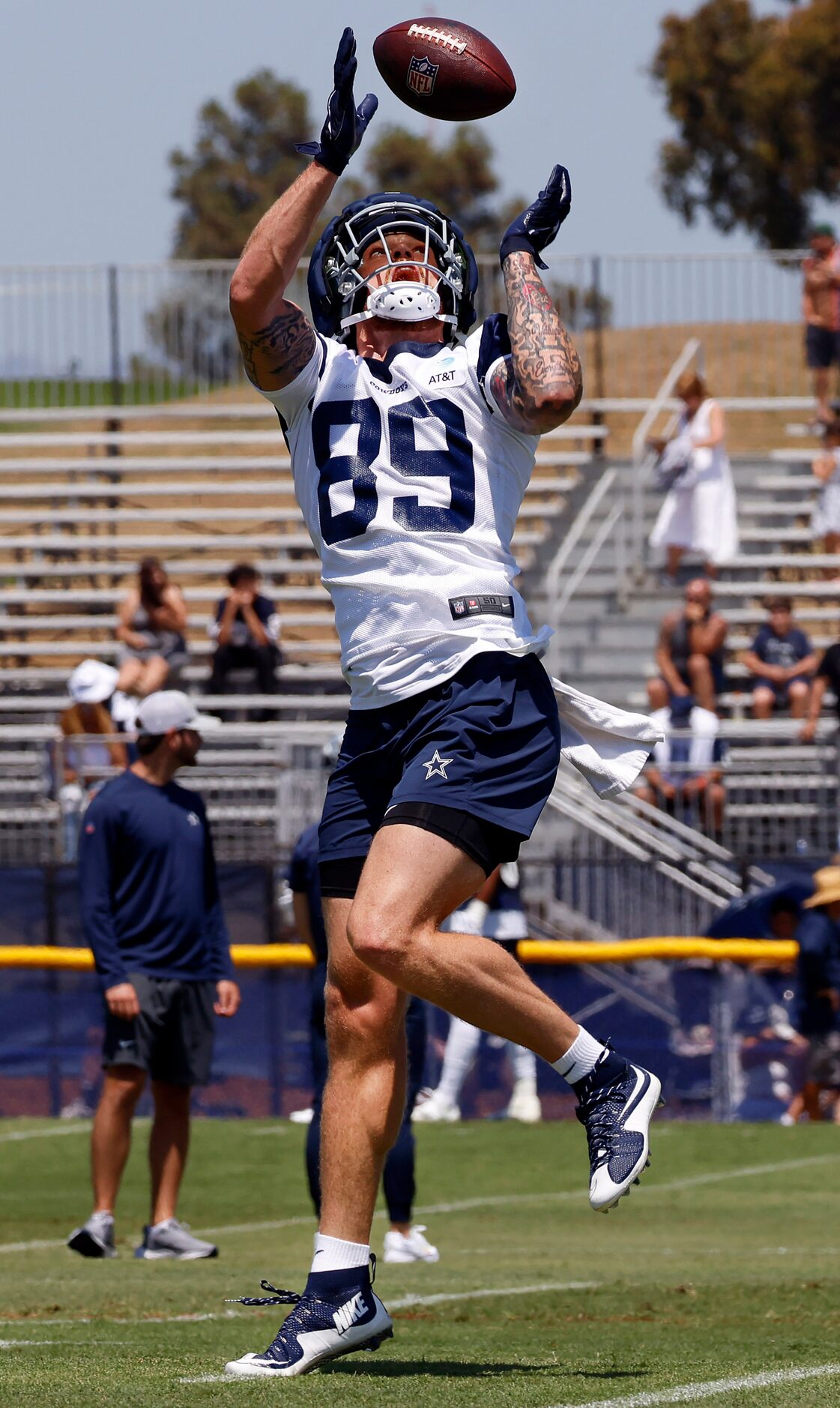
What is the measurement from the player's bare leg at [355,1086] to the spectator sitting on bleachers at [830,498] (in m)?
15.8

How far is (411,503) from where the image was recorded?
16.8ft

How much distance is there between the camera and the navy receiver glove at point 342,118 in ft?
16.3

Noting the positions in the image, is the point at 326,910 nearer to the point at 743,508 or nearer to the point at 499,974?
the point at 499,974

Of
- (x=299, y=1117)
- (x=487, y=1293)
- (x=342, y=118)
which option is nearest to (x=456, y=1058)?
(x=299, y=1117)

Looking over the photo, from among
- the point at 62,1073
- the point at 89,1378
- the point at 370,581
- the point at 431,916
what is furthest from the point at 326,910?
the point at 62,1073

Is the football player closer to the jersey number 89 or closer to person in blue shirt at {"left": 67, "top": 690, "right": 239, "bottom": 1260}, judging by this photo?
the jersey number 89

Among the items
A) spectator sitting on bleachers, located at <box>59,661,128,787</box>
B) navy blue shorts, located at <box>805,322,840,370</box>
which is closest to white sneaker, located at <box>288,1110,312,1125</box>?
spectator sitting on bleachers, located at <box>59,661,128,787</box>

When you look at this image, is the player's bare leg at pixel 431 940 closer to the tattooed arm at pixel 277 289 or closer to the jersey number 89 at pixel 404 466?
the jersey number 89 at pixel 404 466

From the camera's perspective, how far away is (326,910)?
17.0ft

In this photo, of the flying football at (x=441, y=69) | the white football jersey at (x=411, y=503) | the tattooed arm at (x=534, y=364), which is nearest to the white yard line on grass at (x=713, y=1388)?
the white football jersey at (x=411, y=503)

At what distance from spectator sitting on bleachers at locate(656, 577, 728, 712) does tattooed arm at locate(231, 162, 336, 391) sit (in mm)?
12633

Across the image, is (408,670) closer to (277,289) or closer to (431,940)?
(431,940)

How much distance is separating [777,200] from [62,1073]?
4002cm

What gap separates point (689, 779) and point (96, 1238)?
749 cm
